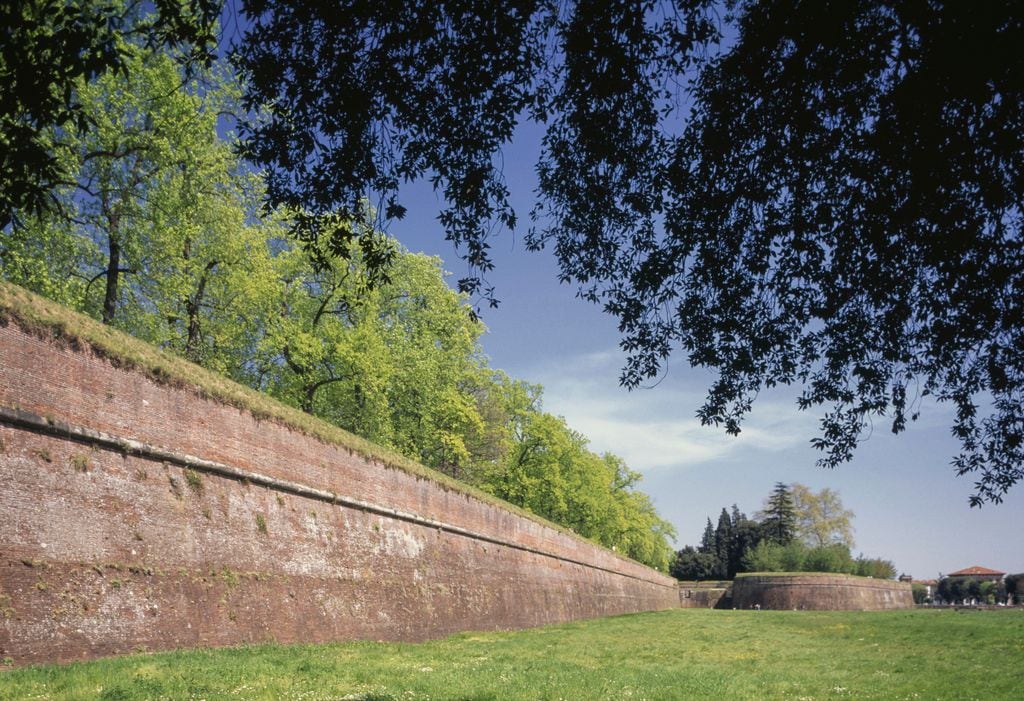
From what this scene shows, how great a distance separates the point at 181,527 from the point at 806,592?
52.6 meters

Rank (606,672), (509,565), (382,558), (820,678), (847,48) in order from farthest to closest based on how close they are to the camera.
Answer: (509,565) < (382,558) < (820,678) < (606,672) < (847,48)

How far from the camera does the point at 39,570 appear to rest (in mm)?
9258

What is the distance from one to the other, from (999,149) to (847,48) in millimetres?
1537

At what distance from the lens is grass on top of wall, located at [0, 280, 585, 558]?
400 inches

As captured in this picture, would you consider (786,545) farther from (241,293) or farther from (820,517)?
(241,293)

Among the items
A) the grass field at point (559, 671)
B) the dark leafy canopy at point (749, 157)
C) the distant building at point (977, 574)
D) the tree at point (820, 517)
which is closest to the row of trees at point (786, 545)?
the tree at point (820, 517)

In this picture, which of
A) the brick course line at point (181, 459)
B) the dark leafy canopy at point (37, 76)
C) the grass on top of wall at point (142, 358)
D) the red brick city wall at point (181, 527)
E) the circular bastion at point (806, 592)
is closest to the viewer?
the dark leafy canopy at point (37, 76)

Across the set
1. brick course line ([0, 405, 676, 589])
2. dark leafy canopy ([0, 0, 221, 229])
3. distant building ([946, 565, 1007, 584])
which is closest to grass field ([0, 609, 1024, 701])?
brick course line ([0, 405, 676, 589])

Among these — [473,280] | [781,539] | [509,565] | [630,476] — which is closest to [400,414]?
[509,565]

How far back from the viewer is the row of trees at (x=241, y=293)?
19.2 m

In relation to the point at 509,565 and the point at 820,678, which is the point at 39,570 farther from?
the point at 509,565

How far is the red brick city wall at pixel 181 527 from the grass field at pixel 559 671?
771 millimetres

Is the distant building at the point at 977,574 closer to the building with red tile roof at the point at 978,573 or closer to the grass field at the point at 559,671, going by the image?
the building with red tile roof at the point at 978,573

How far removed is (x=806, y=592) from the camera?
179ft
